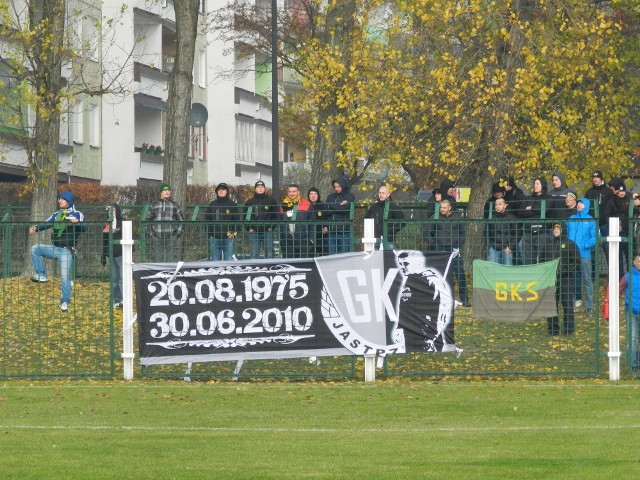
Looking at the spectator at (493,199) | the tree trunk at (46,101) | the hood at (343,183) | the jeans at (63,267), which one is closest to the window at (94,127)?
the tree trunk at (46,101)

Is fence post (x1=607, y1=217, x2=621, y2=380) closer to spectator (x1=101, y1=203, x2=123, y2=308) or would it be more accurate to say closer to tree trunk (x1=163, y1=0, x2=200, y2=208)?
spectator (x1=101, y1=203, x2=123, y2=308)

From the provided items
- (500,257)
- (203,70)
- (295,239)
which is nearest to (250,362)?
(295,239)

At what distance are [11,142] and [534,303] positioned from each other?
26115mm

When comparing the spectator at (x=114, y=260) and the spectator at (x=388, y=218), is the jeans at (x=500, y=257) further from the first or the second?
the spectator at (x=114, y=260)

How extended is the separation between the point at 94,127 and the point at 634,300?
36.7m

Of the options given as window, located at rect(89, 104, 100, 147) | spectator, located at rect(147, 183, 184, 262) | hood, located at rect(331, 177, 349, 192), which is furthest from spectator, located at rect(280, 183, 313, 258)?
window, located at rect(89, 104, 100, 147)

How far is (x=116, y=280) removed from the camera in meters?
19.0

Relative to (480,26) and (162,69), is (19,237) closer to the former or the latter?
(480,26)

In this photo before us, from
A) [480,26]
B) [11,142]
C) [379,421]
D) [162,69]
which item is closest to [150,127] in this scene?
[162,69]

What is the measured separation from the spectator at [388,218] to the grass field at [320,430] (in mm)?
1673

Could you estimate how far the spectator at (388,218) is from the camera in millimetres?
18297

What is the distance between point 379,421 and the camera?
1430 centimetres

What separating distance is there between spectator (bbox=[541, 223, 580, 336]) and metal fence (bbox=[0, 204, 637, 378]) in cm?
14

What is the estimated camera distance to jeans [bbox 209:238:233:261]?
18422 mm
